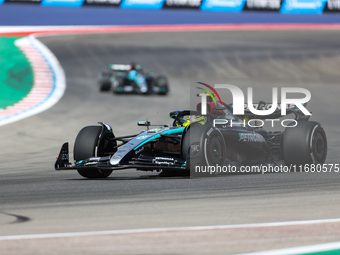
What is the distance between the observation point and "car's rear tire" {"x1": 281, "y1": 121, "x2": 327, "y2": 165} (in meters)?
8.84

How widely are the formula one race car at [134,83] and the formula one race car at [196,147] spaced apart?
567 inches

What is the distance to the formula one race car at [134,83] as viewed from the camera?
78.9ft

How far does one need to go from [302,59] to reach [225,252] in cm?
3017

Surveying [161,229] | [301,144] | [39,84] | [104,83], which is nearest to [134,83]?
[104,83]

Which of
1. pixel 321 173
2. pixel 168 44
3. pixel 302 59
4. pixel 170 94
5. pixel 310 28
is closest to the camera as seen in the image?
pixel 321 173

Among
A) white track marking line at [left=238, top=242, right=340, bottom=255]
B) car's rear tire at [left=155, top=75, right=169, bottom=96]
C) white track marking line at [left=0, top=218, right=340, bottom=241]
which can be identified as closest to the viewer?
white track marking line at [left=238, top=242, right=340, bottom=255]

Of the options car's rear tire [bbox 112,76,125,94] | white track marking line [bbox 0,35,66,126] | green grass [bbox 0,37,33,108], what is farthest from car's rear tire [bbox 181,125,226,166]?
car's rear tire [bbox 112,76,125,94]

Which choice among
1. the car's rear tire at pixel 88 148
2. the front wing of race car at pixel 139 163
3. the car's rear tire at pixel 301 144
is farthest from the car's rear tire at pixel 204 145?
the car's rear tire at pixel 88 148

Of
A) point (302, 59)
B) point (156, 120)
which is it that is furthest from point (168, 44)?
point (156, 120)

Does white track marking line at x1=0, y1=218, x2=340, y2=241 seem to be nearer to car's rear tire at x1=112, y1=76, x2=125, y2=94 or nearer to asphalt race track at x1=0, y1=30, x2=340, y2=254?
asphalt race track at x1=0, y1=30, x2=340, y2=254

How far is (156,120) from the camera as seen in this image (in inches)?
703

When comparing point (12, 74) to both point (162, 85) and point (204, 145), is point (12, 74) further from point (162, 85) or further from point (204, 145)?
point (204, 145)

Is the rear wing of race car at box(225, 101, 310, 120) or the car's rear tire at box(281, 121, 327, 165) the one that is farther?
the rear wing of race car at box(225, 101, 310, 120)

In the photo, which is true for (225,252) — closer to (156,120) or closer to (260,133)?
(260,133)
